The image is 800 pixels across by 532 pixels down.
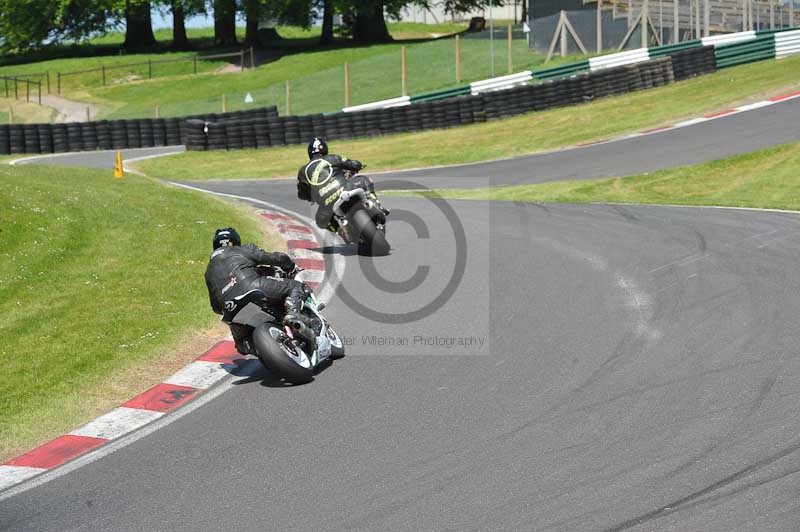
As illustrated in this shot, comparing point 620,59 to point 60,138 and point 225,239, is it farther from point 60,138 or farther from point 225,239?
point 225,239

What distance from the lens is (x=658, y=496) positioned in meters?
6.09

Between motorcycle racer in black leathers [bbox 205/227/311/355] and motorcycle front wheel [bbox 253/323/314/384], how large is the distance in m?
0.25

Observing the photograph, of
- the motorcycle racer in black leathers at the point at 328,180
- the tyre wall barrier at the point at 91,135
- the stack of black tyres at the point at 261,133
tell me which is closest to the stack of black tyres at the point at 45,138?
the tyre wall barrier at the point at 91,135

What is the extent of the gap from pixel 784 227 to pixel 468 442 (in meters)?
9.37

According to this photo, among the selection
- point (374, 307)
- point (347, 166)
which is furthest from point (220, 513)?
point (347, 166)

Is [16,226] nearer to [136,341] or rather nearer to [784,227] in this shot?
[136,341]

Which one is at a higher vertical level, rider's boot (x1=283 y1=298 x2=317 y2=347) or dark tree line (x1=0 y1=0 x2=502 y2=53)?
dark tree line (x1=0 y1=0 x2=502 y2=53)

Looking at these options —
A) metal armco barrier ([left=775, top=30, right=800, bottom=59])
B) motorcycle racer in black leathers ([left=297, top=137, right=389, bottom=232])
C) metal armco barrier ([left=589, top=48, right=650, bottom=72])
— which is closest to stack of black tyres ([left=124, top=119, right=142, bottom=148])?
metal armco barrier ([left=589, top=48, right=650, bottom=72])

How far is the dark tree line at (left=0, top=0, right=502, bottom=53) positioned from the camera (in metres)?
66.2

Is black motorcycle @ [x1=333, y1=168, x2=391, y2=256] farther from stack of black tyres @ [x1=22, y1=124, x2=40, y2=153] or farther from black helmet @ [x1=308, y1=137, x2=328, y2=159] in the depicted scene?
stack of black tyres @ [x1=22, y1=124, x2=40, y2=153]

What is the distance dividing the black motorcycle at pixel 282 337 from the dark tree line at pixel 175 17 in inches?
2215

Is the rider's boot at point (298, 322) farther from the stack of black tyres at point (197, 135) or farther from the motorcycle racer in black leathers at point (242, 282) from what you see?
the stack of black tyres at point (197, 135)

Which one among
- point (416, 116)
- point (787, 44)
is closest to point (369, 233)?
point (416, 116)

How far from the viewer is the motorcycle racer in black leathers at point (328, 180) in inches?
567
